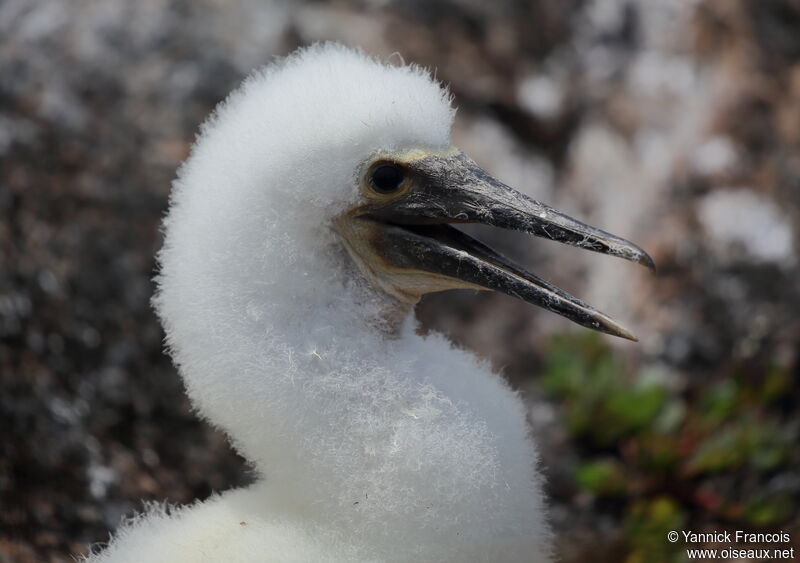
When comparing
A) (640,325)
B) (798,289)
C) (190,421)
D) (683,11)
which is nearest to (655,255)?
(640,325)

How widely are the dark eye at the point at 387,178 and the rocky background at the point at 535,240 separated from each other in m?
1.81

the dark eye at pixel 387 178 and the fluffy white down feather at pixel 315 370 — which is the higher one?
the dark eye at pixel 387 178

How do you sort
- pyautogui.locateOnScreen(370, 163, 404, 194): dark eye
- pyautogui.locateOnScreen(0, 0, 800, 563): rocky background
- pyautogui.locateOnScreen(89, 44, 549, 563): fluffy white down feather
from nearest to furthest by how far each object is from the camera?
1. pyautogui.locateOnScreen(89, 44, 549, 563): fluffy white down feather
2. pyautogui.locateOnScreen(370, 163, 404, 194): dark eye
3. pyautogui.locateOnScreen(0, 0, 800, 563): rocky background

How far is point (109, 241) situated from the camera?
4.29m

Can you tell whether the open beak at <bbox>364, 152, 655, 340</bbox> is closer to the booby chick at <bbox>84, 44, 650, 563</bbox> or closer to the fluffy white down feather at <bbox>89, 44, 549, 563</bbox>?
the booby chick at <bbox>84, 44, 650, 563</bbox>

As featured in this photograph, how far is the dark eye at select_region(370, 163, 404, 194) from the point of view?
6.86 ft

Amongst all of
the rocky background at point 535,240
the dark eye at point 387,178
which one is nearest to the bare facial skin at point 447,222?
the dark eye at point 387,178

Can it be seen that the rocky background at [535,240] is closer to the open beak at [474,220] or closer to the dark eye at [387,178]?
the open beak at [474,220]

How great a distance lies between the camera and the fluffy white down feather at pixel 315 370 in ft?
6.35

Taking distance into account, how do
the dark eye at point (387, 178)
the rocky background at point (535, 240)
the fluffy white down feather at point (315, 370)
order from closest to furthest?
the fluffy white down feather at point (315, 370), the dark eye at point (387, 178), the rocky background at point (535, 240)

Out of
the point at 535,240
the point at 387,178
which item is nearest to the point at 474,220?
the point at 387,178

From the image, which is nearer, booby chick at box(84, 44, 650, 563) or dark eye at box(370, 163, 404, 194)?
booby chick at box(84, 44, 650, 563)

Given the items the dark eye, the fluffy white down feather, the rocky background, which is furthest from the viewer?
the rocky background

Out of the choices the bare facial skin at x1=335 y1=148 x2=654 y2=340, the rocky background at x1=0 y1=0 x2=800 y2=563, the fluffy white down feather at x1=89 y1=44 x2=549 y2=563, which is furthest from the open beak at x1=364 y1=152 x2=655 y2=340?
the rocky background at x1=0 y1=0 x2=800 y2=563
